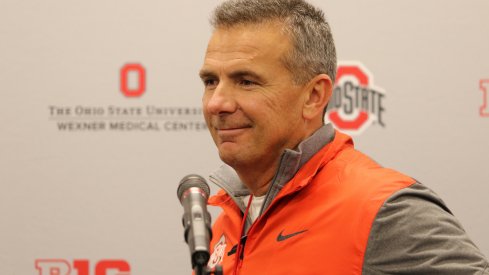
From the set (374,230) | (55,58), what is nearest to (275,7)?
(374,230)

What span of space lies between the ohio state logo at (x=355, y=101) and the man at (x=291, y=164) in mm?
992

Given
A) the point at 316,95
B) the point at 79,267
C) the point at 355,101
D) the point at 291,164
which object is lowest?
the point at 79,267

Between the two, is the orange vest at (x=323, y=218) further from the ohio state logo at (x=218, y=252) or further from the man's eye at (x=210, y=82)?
the man's eye at (x=210, y=82)

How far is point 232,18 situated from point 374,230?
0.53 m

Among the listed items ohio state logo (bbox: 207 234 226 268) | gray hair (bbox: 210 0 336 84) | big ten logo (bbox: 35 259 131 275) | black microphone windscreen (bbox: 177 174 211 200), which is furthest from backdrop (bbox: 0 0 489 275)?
black microphone windscreen (bbox: 177 174 211 200)

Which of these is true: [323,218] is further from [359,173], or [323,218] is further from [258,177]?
[258,177]

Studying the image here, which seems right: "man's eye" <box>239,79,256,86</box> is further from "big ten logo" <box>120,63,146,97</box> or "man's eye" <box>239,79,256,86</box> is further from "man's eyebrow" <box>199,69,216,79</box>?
"big ten logo" <box>120,63,146,97</box>

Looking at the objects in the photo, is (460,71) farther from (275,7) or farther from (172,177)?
(275,7)

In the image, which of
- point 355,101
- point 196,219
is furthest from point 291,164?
point 355,101

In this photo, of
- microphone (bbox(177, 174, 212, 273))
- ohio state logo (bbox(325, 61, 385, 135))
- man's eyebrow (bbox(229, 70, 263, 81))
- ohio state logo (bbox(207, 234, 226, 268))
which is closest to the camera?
microphone (bbox(177, 174, 212, 273))

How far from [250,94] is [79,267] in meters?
1.38

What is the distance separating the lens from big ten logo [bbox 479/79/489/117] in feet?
8.41

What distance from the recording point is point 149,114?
2.59 m

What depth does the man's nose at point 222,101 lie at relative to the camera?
4.82ft
